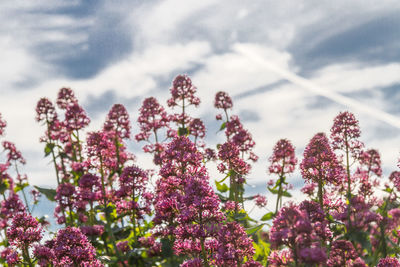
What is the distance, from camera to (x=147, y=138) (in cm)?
1400

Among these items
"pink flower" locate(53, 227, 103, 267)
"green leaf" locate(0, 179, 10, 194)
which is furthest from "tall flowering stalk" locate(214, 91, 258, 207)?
"green leaf" locate(0, 179, 10, 194)

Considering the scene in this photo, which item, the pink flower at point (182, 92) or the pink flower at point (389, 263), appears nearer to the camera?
the pink flower at point (389, 263)

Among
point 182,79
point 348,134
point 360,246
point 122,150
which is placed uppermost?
point 182,79

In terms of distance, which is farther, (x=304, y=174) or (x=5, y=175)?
(x=5, y=175)

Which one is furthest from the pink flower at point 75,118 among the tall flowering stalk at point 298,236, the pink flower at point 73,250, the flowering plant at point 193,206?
the tall flowering stalk at point 298,236

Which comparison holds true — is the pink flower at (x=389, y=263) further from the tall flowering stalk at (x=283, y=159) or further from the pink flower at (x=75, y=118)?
the pink flower at (x=75, y=118)

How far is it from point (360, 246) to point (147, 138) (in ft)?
31.0

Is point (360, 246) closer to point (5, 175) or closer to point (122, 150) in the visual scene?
point (122, 150)

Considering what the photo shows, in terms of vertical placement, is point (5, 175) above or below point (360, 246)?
above

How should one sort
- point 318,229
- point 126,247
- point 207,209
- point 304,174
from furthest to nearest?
point 126,247, point 304,174, point 207,209, point 318,229

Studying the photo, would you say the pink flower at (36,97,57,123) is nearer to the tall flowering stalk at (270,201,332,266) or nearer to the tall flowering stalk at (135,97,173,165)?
the tall flowering stalk at (135,97,173,165)

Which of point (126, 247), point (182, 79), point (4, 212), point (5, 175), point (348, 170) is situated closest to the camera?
point (348, 170)

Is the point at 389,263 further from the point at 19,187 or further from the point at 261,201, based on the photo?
the point at 19,187

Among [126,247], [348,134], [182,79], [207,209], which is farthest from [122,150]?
[207,209]
